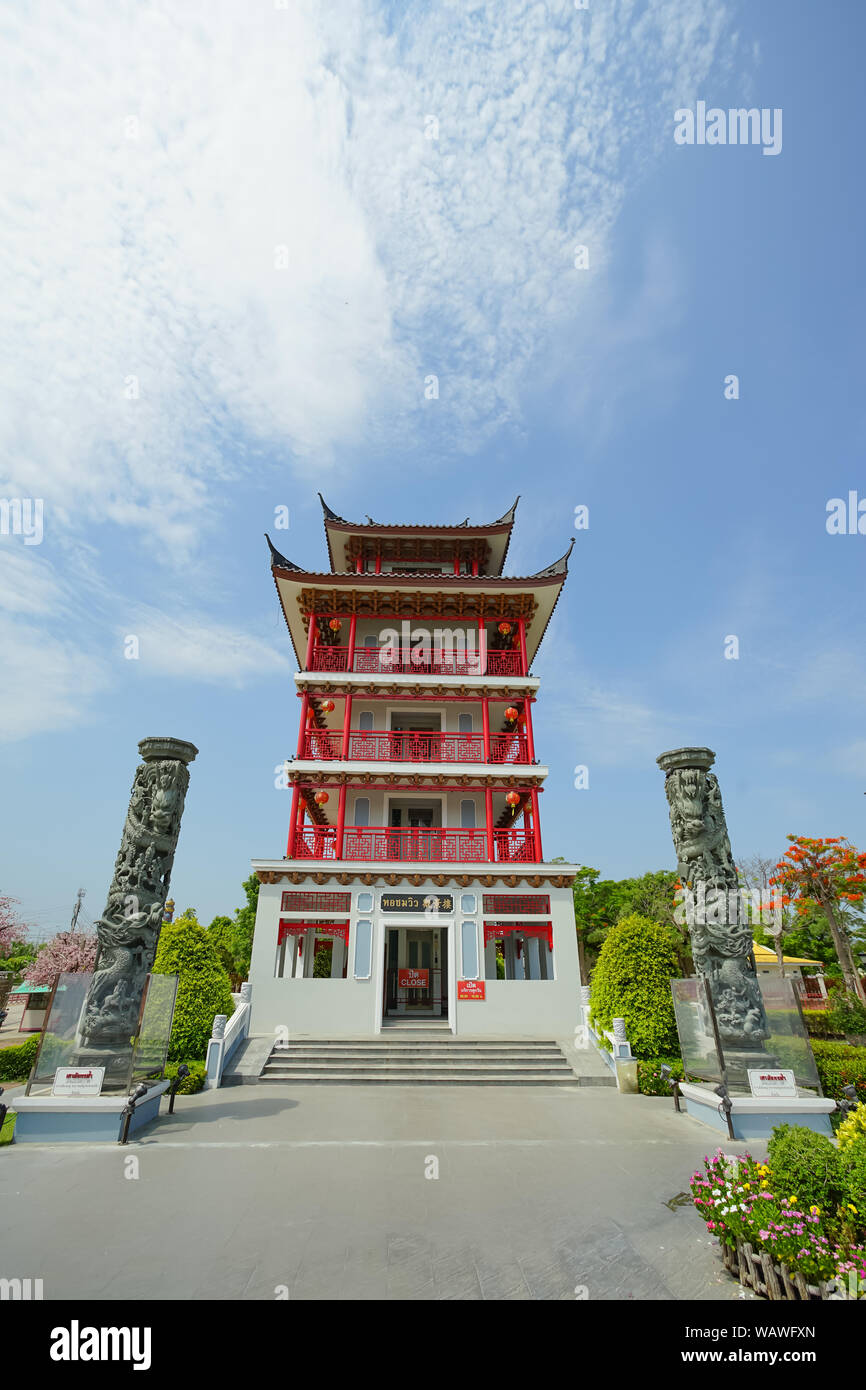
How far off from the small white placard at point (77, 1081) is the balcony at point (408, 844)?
29.2 ft

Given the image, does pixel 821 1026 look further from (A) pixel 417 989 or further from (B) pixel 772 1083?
(B) pixel 772 1083

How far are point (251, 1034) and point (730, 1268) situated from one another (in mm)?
12773

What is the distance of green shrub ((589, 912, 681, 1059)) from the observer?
12.3 meters

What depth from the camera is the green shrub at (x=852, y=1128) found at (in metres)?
4.63

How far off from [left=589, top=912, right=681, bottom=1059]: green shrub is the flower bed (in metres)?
8.05

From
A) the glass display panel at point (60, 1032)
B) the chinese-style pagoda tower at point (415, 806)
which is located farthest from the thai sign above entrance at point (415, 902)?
the glass display panel at point (60, 1032)

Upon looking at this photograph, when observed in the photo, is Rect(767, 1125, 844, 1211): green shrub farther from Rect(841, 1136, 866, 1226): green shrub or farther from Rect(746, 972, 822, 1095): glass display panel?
Rect(746, 972, 822, 1095): glass display panel

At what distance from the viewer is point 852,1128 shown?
187 inches

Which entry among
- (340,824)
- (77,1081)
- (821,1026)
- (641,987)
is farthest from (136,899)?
(821,1026)

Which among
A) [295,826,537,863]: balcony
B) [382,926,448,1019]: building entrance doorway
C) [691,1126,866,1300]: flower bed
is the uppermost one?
[295,826,537,863]: balcony

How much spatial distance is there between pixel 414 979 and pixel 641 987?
9596 mm

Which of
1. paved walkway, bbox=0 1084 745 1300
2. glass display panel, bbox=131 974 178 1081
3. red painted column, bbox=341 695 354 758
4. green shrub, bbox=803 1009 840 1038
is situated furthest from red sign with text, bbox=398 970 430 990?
green shrub, bbox=803 1009 840 1038

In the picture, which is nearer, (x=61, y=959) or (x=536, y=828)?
(x=536, y=828)
